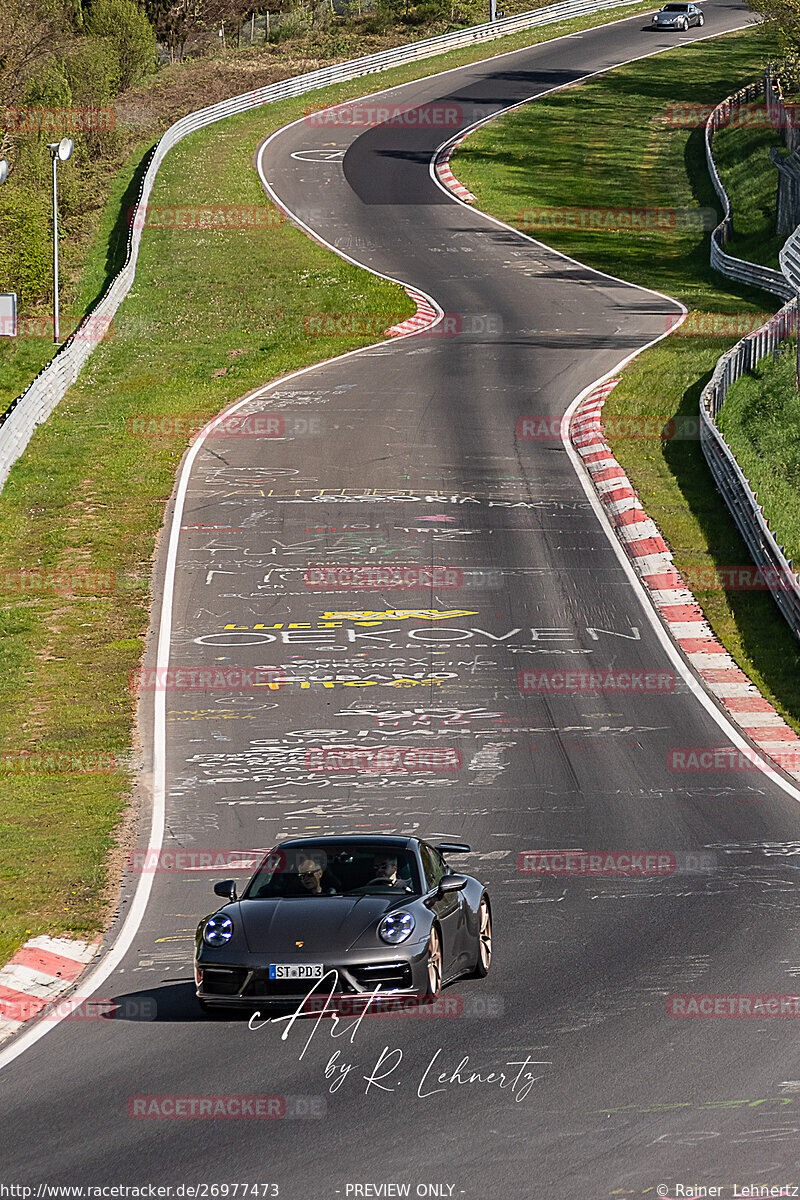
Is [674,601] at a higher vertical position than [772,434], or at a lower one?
lower

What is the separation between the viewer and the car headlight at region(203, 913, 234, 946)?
10641 millimetres

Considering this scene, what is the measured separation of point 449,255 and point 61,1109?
155ft

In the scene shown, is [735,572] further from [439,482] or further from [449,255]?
[449,255]

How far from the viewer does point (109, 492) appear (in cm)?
3161

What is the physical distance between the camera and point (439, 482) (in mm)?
31344

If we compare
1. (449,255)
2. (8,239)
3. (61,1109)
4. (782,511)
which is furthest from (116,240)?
(61,1109)

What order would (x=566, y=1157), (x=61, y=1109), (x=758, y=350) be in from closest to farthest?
(x=566, y=1157) → (x=61, y=1109) → (x=758, y=350)
